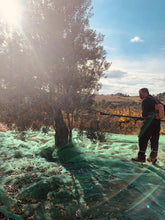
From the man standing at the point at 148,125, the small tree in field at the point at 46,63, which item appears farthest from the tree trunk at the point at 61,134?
the man standing at the point at 148,125

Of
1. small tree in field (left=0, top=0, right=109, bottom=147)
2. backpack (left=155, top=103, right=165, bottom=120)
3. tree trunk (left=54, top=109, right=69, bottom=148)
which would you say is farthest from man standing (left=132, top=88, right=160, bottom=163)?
tree trunk (left=54, top=109, right=69, bottom=148)

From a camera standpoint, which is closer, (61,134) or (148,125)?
(148,125)

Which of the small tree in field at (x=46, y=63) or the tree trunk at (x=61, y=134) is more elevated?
the small tree in field at (x=46, y=63)

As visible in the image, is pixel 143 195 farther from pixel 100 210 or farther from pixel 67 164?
pixel 67 164

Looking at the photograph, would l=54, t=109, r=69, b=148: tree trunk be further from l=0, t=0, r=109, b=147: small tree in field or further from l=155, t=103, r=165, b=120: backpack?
l=155, t=103, r=165, b=120: backpack

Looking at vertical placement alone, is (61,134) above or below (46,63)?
below

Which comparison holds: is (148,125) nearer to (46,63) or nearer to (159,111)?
(159,111)

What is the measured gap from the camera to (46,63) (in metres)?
5.00

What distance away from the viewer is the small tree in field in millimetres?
4812

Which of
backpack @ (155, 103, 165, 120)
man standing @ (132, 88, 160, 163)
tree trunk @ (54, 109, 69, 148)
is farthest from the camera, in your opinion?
tree trunk @ (54, 109, 69, 148)

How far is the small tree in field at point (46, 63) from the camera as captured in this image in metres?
4.81

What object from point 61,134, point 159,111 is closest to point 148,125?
point 159,111

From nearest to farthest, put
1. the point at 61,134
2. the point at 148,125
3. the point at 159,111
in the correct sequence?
1. the point at 159,111
2. the point at 148,125
3. the point at 61,134

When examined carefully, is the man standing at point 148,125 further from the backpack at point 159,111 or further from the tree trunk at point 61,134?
the tree trunk at point 61,134
